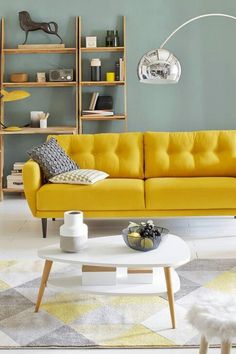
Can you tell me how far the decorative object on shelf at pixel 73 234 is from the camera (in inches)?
109

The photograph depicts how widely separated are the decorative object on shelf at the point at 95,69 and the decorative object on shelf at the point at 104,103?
9.0 inches

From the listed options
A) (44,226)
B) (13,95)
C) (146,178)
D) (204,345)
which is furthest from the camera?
(13,95)

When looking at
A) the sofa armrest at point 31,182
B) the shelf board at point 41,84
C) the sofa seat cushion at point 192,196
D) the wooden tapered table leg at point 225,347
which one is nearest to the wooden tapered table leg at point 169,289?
the wooden tapered table leg at point 225,347

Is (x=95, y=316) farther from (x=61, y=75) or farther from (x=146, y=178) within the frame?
(x=61, y=75)

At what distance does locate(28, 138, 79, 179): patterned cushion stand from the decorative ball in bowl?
1.81m

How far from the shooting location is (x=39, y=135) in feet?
21.1

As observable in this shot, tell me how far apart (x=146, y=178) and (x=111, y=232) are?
62 centimetres

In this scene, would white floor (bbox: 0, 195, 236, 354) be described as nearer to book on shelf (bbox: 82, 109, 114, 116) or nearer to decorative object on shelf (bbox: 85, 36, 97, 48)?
book on shelf (bbox: 82, 109, 114, 116)

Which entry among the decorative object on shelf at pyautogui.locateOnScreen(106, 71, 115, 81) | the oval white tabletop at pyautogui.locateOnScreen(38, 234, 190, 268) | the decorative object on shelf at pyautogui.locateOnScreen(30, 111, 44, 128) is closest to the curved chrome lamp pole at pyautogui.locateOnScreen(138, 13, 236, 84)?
the oval white tabletop at pyautogui.locateOnScreen(38, 234, 190, 268)

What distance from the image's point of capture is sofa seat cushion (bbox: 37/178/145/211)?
429cm

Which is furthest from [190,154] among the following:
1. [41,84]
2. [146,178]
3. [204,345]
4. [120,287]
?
[204,345]

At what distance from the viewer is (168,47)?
6250 mm

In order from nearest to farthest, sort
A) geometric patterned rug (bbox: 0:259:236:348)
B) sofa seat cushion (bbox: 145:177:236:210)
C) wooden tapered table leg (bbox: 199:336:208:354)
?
wooden tapered table leg (bbox: 199:336:208:354) → geometric patterned rug (bbox: 0:259:236:348) → sofa seat cushion (bbox: 145:177:236:210)

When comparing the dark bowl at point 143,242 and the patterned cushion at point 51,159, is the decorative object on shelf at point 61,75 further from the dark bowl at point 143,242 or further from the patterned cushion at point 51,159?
the dark bowl at point 143,242
